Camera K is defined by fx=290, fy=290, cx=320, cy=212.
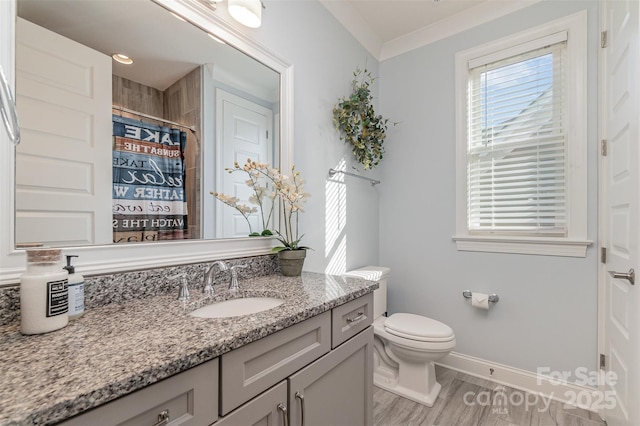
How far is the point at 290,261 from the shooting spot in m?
1.45

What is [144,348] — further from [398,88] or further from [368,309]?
[398,88]

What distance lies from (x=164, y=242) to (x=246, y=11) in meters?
1.08

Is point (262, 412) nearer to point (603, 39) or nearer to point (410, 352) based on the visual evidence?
point (410, 352)

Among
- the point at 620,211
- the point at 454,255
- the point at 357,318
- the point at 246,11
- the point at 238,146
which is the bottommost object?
the point at 357,318

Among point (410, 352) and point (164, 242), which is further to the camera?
point (410, 352)

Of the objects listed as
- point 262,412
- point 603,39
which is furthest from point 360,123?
point 262,412

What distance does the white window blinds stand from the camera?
1885 mm

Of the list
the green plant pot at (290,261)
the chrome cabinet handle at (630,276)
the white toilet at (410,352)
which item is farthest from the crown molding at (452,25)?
the green plant pot at (290,261)

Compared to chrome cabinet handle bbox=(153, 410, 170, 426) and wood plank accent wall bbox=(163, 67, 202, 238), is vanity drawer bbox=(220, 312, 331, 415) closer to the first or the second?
chrome cabinet handle bbox=(153, 410, 170, 426)

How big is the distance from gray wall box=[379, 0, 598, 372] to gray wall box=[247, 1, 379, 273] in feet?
1.34

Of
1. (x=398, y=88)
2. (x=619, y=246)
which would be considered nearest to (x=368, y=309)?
(x=619, y=246)

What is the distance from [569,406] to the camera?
1.76 metres

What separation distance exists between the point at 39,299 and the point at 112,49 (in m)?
0.84

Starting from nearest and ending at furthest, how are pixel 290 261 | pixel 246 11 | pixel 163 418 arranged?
1. pixel 163 418
2. pixel 246 11
3. pixel 290 261
